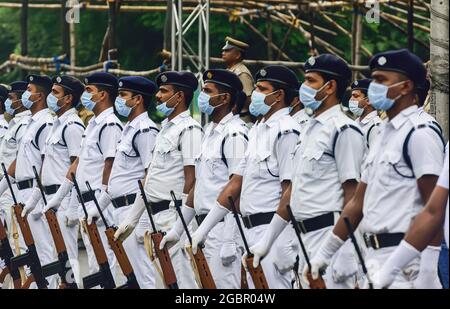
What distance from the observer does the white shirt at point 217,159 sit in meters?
10.1

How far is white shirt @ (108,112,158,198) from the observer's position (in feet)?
37.2

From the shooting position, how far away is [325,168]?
8406 millimetres

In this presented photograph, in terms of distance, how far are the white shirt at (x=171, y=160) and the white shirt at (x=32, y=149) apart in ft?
8.29

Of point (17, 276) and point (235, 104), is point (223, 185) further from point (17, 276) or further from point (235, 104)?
point (17, 276)

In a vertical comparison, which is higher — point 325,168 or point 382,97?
point 382,97

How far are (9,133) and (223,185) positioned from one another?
462 cm

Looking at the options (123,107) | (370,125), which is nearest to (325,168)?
(370,125)

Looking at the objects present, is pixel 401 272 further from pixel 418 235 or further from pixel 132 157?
pixel 132 157

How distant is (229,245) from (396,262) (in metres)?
3.13

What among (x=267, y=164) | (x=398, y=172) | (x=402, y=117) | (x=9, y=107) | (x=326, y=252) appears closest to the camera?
(x=398, y=172)

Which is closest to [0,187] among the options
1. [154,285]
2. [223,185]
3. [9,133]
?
[9,133]

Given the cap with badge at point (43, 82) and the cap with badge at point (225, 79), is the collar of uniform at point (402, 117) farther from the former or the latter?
the cap with badge at point (43, 82)

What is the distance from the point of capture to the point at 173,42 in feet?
50.5

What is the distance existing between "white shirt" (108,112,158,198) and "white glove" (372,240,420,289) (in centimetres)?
450
